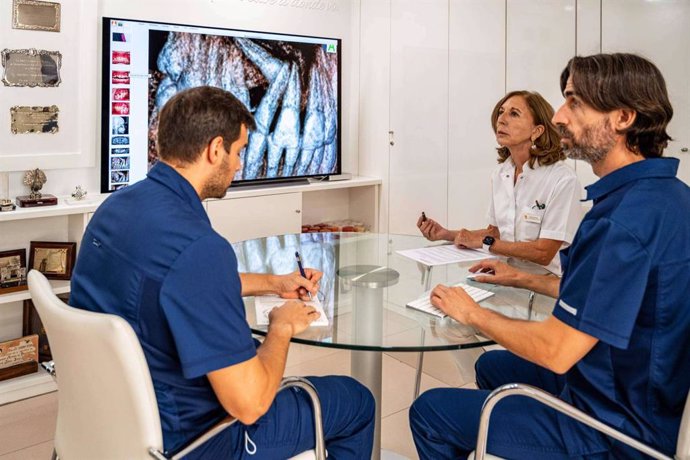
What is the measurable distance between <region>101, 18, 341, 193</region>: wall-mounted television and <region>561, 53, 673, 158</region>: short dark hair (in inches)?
109

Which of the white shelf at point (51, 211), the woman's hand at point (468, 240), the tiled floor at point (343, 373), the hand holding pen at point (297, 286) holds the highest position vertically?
the white shelf at point (51, 211)

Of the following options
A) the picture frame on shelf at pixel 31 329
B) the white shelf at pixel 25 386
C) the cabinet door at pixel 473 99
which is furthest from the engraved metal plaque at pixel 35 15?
the cabinet door at pixel 473 99

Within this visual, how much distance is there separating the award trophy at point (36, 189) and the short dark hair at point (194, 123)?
197cm

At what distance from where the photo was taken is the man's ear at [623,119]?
1606 millimetres

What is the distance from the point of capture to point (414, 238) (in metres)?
3.04

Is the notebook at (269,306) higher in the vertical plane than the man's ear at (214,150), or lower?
lower

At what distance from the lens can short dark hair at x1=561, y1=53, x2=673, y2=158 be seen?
5.24 ft

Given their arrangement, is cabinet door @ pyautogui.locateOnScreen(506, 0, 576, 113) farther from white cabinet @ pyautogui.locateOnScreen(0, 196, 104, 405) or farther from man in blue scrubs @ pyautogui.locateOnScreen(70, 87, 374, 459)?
white cabinet @ pyautogui.locateOnScreen(0, 196, 104, 405)

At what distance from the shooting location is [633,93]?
1.60m

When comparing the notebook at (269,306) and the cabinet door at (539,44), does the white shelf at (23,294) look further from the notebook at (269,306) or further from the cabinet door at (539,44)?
the cabinet door at (539,44)

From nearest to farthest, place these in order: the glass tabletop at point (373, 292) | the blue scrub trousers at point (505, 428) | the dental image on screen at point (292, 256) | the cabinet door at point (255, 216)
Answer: the blue scrub trousers at point (505, 428) < the glass tabletop at point (373, 292) < the dental image on screen at point (292, 256) < the cabinet door at point (255, 216)

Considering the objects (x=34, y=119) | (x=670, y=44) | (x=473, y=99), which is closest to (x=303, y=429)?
(x=670, y=44)

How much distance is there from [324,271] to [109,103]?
6.42 ft

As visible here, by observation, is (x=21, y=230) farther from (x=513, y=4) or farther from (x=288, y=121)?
(x=513, y=4)
